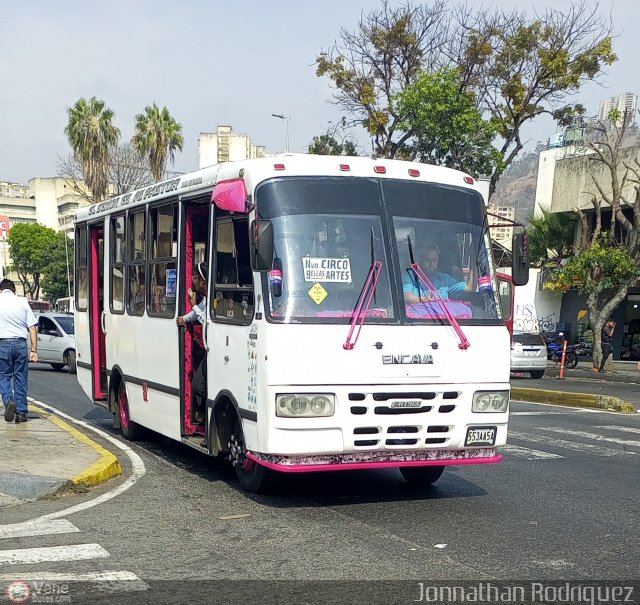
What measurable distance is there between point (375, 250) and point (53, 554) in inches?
135

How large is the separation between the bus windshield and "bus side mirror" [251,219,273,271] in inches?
8.8

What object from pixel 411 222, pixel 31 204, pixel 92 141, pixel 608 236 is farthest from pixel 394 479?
pixel 31 204

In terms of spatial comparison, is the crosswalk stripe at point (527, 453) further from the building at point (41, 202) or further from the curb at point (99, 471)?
the building at point (41, 202)

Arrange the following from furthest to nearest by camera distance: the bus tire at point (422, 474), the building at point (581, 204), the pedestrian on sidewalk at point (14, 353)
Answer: the building at point (581, 204)
the pedestrian on sidewalk at point (14, 353)
the bus tire at point (422, 474)

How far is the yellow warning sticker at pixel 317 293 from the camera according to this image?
294 inches

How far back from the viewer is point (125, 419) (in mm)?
11555

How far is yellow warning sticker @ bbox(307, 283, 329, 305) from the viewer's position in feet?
24.5

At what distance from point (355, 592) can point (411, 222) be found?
11.7ft

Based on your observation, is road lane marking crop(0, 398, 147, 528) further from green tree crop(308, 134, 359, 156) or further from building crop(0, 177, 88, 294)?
building crop(0, 177, 88, 294)

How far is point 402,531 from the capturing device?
6898mm

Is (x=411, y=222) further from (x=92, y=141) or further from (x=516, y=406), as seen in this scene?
(x=92, y=141)

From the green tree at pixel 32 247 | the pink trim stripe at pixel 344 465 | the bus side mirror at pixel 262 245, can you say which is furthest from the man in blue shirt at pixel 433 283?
the green tree at pixel 32 247

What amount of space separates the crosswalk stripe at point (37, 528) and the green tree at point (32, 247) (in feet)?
290

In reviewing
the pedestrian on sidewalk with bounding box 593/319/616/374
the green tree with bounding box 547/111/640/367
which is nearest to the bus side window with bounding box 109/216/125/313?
the green tree with bounding box 547/111/640/367
